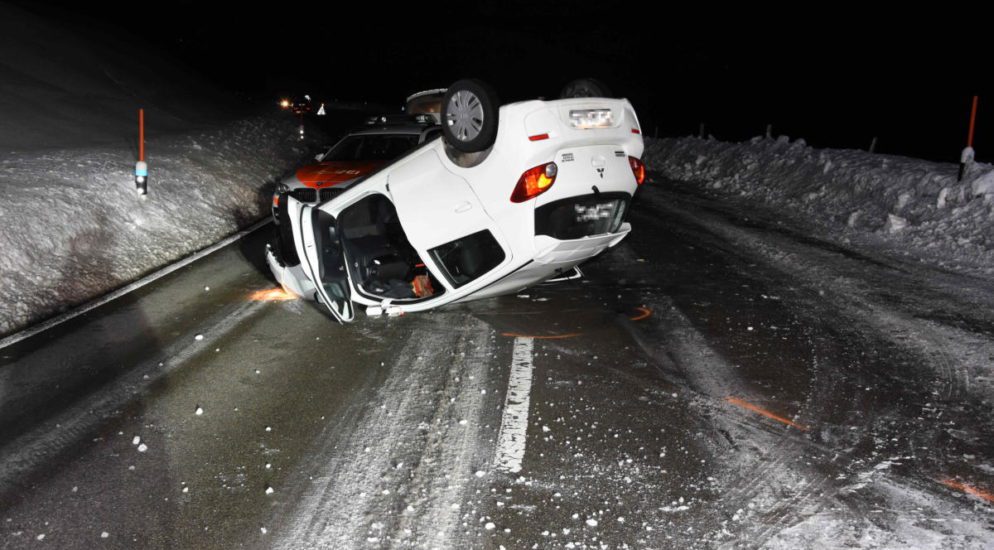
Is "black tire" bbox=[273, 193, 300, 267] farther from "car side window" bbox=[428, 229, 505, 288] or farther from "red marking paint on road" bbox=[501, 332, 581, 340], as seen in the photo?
"red marking paint on road" bbox=[501, 332, 581, 340]

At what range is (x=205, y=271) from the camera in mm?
9172

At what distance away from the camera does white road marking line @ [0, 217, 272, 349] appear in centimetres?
677

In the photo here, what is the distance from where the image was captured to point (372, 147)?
36.7 ft

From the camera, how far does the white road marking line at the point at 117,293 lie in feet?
22.2

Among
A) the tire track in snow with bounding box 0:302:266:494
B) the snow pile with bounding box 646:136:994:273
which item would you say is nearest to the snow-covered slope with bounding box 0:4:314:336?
the tire track in snow with bounding box 0:302:266:494

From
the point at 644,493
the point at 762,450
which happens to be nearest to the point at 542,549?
the point at 644,493

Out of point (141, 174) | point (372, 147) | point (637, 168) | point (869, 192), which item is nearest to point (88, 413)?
point (637, 168)

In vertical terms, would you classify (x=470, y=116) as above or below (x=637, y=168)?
above

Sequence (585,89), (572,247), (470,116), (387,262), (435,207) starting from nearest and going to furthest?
1. (470,116)
2. (572,247)
3. (435,207)
4. (585,89)
5. (387,262)

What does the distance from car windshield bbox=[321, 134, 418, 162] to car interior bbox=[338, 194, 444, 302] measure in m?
2.86

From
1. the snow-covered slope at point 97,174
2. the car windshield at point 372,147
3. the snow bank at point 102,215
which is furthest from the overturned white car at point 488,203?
the car windshield at point 372,147

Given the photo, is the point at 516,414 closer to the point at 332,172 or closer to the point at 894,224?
the point at 332,172

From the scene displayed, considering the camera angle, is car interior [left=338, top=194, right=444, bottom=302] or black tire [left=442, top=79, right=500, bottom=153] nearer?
black tire [left=442, top=79, right=500, bottom=153]

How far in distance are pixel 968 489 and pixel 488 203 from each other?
153 inches
